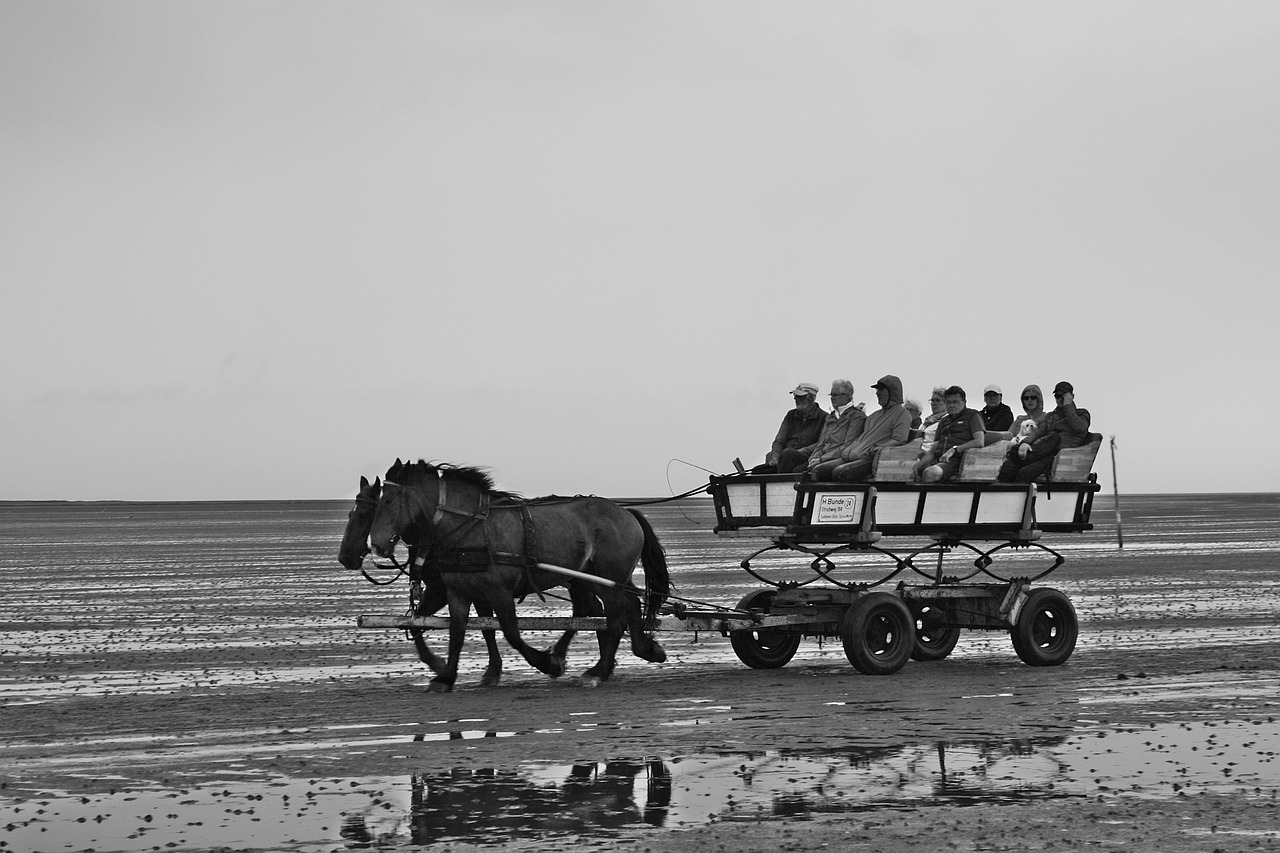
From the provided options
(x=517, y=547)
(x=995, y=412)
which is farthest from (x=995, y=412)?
(x=517, y=547)

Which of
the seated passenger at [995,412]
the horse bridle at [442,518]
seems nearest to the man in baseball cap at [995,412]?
the seated passenger at [995,412]

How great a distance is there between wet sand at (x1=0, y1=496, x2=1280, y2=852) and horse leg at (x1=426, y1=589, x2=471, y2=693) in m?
0.45

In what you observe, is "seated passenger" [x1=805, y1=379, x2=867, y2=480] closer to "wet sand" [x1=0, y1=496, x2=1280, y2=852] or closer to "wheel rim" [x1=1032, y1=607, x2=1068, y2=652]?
"wet sand" [x1=0, y1=496, x2=1280, y2=852]

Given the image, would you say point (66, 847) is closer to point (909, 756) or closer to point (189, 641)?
point (909, 756)

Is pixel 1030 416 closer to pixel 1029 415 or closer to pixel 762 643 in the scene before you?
pixel 1029 415

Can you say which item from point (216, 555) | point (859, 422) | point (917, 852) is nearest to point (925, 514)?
point (859, 422)

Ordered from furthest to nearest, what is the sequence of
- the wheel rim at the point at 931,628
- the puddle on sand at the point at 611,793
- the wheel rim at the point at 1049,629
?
1. the wheel rim at the point at 931,628
2. the wheel rim at the point at 1049,629
3. the puddle on sand at the point at 611,793

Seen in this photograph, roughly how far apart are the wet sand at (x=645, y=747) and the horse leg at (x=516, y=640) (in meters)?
0.40

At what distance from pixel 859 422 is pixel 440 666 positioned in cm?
453

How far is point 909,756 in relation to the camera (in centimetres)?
1120

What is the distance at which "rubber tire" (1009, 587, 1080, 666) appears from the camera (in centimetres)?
1691

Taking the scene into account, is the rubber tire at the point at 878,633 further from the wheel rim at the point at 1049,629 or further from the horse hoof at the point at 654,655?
the horse hoof at the point at 654,655

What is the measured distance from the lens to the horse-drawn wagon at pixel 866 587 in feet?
52.2

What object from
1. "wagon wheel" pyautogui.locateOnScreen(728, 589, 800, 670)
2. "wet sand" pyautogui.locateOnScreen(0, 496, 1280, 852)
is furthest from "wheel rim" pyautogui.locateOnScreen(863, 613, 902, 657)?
"wagon wheel" pyautogui.locateOnScreen(728, 589, 800, 670)
